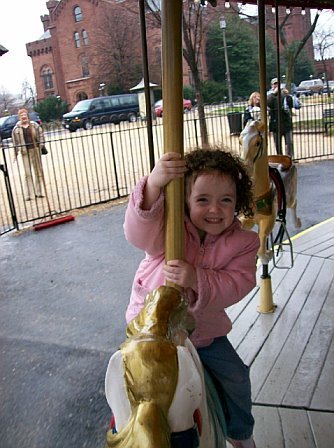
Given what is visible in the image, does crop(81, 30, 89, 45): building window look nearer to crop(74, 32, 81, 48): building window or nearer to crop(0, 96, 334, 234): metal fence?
crop(74, 32, 81, 48): building window

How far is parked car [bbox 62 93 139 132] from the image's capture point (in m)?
21.7

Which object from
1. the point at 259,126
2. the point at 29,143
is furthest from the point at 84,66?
the point at 259,126

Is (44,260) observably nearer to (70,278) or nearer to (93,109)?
(70,278)

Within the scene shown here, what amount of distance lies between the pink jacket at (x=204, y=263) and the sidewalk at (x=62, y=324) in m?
1.22

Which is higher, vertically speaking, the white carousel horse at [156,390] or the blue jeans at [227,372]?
the white carousel horse at [156,390]

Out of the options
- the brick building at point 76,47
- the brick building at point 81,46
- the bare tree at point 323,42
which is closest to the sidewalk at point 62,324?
the brick building at point 81,46

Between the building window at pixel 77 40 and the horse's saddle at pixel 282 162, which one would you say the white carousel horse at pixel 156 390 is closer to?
the horse's saddle at pixel 282 162

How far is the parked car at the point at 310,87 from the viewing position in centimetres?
2597

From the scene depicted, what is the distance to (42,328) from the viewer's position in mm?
3570

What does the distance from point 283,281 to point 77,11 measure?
21104mm

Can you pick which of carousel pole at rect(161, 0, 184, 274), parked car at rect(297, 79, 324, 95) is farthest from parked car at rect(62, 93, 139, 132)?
carousel pole at rect(161, 0, 184, 274)

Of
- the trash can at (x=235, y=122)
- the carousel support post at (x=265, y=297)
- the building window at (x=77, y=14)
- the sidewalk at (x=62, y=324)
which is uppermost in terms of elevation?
the building window at (x=77, y=14)

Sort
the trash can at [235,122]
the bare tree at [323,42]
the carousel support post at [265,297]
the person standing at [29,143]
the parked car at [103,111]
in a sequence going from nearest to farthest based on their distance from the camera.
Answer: the carousel support post at [265,297]
the person standing at [29,143]
the trash can at [235,122]
the parked car at [103,111]
the bare tree at [323,42]

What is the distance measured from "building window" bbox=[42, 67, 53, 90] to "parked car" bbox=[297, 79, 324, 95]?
552 inches
